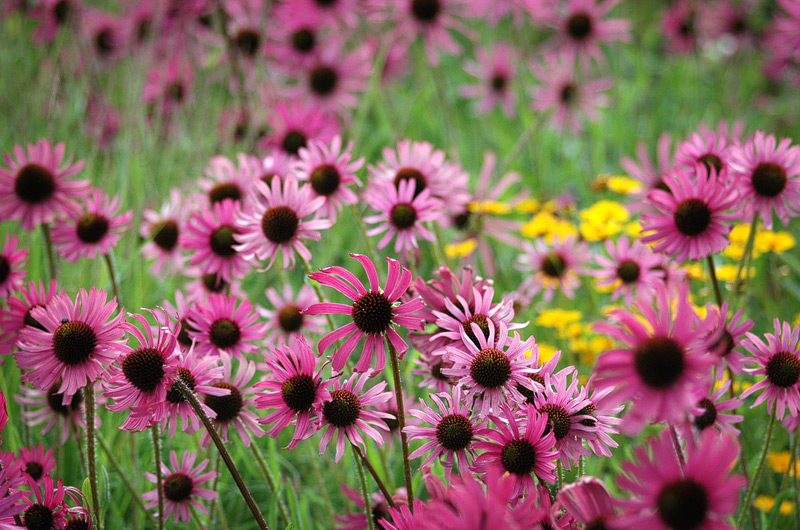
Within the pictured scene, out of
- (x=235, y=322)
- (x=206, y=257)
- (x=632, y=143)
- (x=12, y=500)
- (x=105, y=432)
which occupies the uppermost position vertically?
(x=632, y=143)

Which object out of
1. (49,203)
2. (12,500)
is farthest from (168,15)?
(12,500)

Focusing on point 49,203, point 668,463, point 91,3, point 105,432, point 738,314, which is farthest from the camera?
point 91,3

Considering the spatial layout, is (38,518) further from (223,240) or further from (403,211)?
(403,211)

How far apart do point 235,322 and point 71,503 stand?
583mm

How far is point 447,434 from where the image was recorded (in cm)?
98

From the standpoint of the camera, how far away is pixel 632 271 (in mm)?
1617

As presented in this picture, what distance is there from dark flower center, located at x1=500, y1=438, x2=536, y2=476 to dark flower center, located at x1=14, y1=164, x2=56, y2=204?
4.11 feet

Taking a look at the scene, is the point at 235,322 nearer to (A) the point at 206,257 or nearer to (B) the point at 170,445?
(A) the point at 206,257

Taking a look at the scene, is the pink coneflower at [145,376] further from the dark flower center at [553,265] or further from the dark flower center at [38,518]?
the dark flower center at [553,265]

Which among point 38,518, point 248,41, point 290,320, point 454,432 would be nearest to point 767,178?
point 454,432

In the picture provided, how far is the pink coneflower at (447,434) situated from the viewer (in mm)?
978

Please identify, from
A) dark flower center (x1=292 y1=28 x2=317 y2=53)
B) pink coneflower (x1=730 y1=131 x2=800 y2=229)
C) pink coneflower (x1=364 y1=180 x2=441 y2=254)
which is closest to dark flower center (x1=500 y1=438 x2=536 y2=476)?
pink coneflower (x1=364 y1=180 x2=441 y2=254)

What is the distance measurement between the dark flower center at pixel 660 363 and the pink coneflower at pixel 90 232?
1226 millimetres

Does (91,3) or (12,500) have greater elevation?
(91,3)
